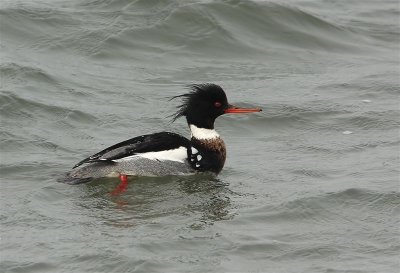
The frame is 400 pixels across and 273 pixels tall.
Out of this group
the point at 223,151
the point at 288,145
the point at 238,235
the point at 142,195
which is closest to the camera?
the point at 238,235

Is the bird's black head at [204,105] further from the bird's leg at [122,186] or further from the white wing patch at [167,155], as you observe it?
the bird's leg at [122,186]

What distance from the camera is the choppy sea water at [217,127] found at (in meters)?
9.38

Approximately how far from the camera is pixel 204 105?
11.9 metres

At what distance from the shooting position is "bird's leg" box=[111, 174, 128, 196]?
11062 mm

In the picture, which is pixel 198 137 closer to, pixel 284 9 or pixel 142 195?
pixel 142 195

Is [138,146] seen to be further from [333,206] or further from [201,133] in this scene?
[333,206]

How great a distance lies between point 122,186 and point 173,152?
2.36 feet

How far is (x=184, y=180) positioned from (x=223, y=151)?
2.06ft

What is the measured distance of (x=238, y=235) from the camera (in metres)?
9.72

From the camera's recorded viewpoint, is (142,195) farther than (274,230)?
Yes

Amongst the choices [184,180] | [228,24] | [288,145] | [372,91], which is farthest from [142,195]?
[228,24]

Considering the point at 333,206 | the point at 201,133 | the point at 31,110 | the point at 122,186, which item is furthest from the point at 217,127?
the point at 333,206

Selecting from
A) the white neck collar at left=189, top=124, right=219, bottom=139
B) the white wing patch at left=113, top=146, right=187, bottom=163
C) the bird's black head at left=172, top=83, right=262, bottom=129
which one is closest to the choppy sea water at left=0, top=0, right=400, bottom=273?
the white wing patch at left=113, top=146, right=187, bottom=163

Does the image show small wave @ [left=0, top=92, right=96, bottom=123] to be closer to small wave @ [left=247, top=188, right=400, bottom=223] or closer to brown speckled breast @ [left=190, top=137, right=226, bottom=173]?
brown speckled breast @ [left=190, top=137, right=226, bottom=173]
